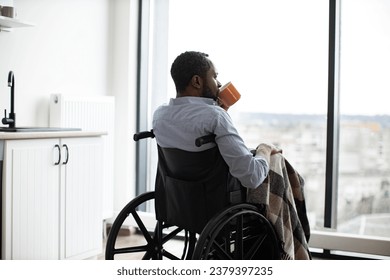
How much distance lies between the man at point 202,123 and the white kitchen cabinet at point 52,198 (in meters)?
0.82

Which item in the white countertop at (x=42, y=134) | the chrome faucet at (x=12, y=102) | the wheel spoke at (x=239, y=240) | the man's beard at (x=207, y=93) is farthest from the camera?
the chrome faucet at (x=12, y=102)

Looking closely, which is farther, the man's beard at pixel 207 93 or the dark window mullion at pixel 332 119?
the dark window mullion at pixel 332 119

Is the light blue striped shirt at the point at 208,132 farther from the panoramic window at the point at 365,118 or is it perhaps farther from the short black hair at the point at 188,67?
the panoramic window at the point at 365,118

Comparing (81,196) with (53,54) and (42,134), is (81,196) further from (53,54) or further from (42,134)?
(53,54)

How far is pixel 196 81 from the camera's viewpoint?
1936 millimetres

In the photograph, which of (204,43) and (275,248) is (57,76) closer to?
(204,43)

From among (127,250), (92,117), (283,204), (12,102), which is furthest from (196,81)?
(92,117)

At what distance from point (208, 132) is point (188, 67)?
0.26m

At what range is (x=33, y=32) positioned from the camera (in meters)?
3.08

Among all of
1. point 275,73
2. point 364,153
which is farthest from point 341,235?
point 275,73

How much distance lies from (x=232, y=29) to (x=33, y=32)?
3.87ft

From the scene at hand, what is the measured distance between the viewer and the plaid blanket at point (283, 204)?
196 cm

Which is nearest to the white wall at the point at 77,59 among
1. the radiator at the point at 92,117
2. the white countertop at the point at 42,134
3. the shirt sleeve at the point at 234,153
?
the radiator at the point at 92,117

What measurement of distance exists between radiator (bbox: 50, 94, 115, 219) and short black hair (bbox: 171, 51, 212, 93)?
1.36 metres
